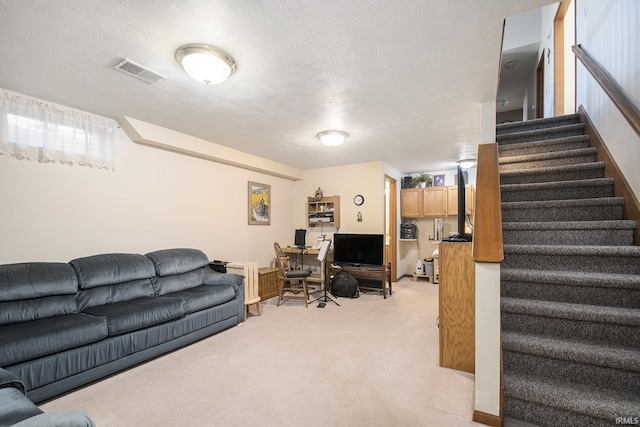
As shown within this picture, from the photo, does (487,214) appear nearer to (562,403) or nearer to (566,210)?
(562,403)

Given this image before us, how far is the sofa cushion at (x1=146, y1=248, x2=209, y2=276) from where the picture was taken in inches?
135

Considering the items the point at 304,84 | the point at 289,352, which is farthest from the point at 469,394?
the point at 304,84

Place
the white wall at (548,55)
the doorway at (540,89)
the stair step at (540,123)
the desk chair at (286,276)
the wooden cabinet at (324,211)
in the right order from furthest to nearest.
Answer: the wooden cabinet at (324,211)
the doorway at (540,89)
the desk chair at (286,276)
the white wall at (548,55)
the stair step at (540,123)

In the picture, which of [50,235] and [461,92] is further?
[50,235]

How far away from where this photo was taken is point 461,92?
8.87ft

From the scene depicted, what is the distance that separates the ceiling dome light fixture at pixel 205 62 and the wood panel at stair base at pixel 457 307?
94.7 inches

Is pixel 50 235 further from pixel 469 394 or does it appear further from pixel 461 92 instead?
pixel 461 92

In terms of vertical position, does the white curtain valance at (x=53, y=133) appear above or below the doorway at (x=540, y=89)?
below

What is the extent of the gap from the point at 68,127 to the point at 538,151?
200 inches

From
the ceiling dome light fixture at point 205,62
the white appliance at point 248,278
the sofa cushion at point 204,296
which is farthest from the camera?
the white appliance at point 248,278

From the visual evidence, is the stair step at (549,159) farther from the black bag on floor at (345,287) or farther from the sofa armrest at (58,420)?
the sofa armrest at (58,420)

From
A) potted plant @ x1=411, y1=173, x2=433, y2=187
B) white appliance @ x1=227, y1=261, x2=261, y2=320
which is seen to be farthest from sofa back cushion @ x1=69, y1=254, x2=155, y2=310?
potted plant @ x1=411, y1=173, x2=433, y2=187

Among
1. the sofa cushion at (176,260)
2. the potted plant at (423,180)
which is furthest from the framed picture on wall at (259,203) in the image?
the potted plant at (423,180)

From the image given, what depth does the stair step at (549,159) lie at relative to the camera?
2.76 meters
